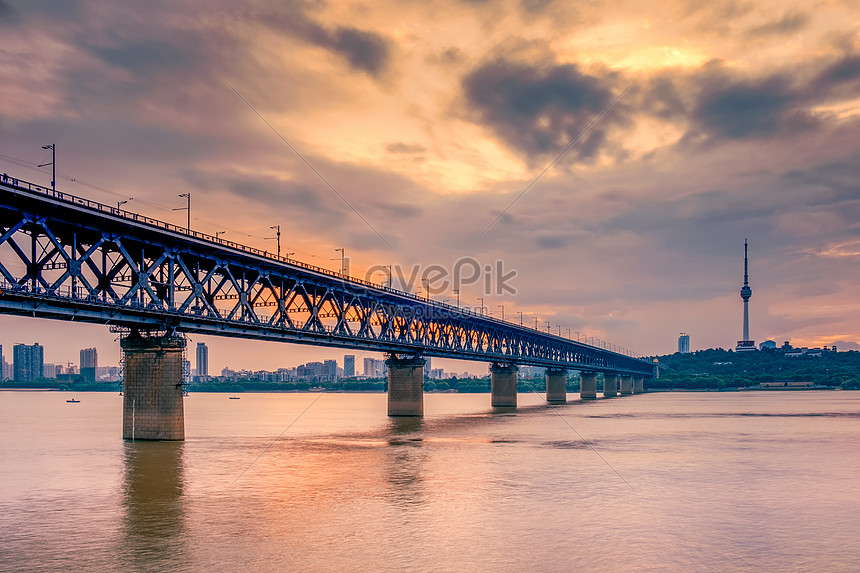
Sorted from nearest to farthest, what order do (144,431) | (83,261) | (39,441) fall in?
(83,261)
(144,431)
(39,441)

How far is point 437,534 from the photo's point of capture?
32.4 meters

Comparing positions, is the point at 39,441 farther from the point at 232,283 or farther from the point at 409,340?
the point at 409,340

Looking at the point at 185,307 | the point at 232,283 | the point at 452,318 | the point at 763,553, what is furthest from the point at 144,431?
the point at 452,318

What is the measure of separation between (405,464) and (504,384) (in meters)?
110

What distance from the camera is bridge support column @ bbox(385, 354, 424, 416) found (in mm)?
114062

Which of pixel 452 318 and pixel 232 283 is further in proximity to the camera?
pixel 452 318

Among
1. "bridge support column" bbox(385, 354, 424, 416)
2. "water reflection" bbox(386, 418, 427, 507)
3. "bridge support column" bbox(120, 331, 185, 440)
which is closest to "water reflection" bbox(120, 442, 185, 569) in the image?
"bridge support column" bbox(120, 331, 185, 440)

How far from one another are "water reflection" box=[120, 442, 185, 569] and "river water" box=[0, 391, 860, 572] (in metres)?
0.16

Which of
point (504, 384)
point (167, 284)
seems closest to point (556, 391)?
point (504, 384)

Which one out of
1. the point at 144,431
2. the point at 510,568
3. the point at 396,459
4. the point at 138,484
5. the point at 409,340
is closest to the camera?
the point at 510,568

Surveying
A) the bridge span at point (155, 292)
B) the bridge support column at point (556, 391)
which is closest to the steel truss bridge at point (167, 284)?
the bridge span at point (155, 292)

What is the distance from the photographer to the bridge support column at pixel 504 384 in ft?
535

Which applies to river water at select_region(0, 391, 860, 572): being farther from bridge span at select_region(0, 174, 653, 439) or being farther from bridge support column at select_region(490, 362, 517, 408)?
bridge support column at select_region(490, 362, 517, 408)

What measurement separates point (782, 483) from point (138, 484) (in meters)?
40.7
